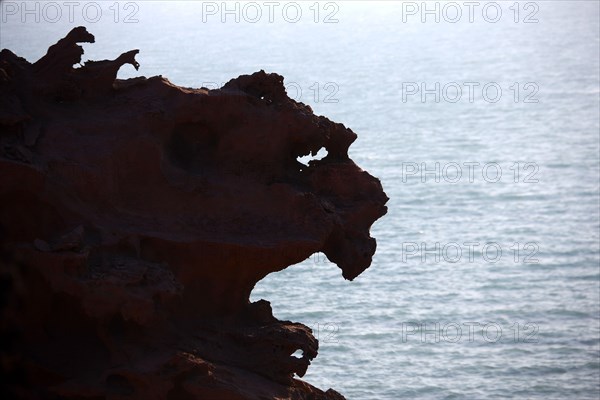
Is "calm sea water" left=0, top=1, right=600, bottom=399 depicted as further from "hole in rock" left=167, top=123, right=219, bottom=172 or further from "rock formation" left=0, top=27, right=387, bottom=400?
"hole in rock" left=167, top=123, right=219, bottom=172

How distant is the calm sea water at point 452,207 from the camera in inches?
732

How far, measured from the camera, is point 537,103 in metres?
38.3

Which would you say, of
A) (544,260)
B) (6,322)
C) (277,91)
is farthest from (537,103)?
(6,322)

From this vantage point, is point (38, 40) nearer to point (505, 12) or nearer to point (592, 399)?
point (592, 399)

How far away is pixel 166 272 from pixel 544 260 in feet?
50.2

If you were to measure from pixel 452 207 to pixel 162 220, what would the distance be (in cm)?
1739

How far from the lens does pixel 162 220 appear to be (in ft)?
30.8

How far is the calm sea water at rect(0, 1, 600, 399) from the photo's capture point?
18.6 meters

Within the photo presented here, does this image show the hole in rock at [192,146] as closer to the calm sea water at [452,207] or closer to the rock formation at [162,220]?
the rock formation at [162,220]

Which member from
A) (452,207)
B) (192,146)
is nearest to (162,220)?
(192,146)

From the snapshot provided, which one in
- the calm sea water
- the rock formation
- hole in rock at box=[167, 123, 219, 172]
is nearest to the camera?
the rock formation

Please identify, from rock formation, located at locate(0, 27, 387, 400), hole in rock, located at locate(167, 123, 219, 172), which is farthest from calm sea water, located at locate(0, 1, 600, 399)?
hole in rock, located at locate(167, 123, 219, 172)

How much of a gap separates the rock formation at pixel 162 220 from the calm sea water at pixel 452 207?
7416mm

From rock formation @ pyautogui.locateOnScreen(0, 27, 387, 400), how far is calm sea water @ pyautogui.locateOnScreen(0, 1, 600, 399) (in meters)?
7.42
